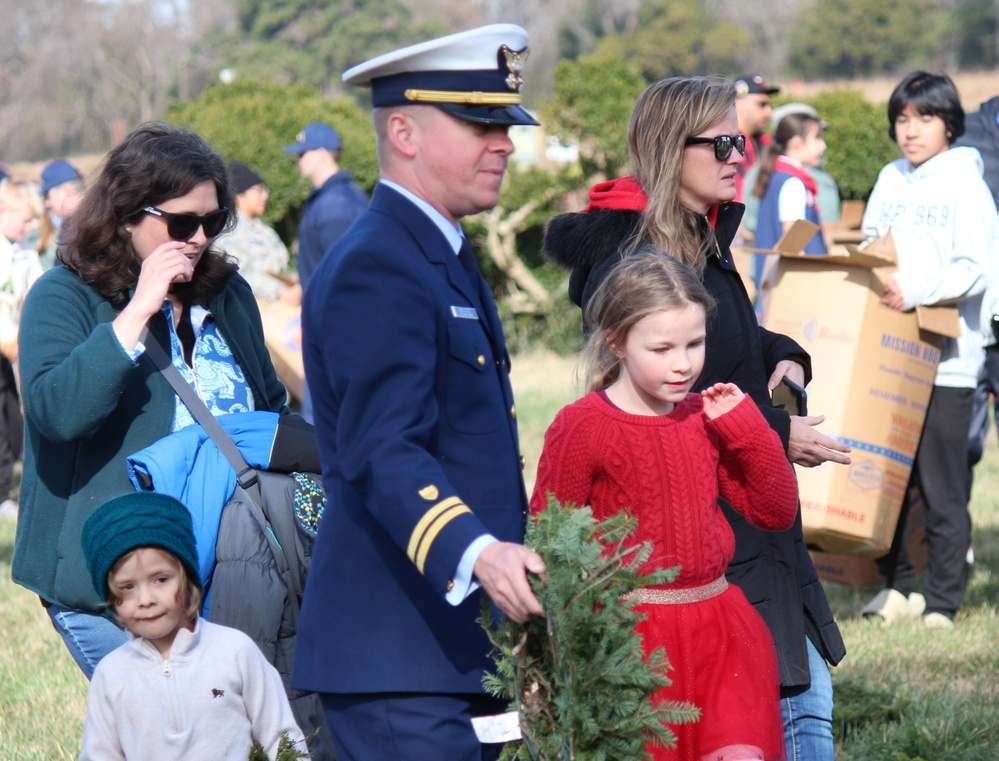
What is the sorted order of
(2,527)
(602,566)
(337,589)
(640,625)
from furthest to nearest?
1. (2,527)
2. (640,625)
3. (337,589)
4. (602,566)

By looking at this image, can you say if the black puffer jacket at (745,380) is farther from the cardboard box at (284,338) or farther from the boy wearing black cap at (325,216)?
the boy wearing black cap at (325,216)

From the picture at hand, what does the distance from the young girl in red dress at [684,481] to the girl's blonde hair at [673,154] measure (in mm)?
216

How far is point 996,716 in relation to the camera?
4.71 meters

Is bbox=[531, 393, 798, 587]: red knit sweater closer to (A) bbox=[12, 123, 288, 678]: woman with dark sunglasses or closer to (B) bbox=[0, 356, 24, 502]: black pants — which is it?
(A) bbox=[12, 123, 288, 678]: woman with dark sunglasses

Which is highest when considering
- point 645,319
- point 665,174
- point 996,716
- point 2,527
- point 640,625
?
point 665,174

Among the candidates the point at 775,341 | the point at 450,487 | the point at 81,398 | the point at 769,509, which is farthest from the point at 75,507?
the point at 775,341

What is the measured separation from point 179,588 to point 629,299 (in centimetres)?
117

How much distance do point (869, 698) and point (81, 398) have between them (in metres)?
3.07

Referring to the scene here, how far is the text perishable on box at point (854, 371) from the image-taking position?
5.26m

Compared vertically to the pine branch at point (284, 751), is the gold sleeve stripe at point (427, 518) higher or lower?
higher

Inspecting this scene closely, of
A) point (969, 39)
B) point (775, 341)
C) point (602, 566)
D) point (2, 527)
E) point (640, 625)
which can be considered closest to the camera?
point (602, 566)

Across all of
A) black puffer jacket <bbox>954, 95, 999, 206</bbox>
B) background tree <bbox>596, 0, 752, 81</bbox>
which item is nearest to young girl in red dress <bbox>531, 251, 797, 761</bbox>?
black puffer jacket <bbox>954, 95, 999, 206</bbox>

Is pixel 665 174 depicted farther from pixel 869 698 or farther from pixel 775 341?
pixel 869 698

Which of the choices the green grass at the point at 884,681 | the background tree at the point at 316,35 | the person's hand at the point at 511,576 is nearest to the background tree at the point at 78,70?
the background tree at the point at 316,35
